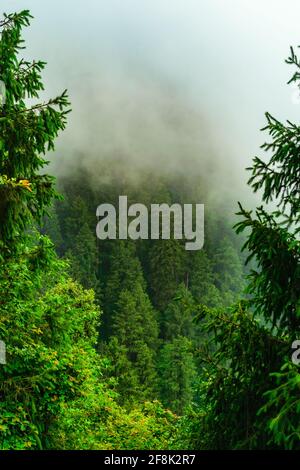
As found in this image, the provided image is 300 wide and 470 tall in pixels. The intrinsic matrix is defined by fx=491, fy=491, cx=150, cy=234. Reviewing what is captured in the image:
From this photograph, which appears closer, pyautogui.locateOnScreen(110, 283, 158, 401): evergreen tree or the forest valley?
the forest valley

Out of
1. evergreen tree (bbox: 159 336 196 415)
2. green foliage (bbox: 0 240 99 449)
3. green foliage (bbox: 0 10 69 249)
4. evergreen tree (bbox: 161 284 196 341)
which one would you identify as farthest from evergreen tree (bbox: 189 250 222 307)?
green foliage (bbox: 0 10 69 249)

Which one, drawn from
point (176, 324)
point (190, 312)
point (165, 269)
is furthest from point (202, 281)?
point (190, 312)

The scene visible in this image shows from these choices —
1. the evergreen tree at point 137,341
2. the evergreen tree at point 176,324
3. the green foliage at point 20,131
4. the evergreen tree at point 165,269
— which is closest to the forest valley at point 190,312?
the green foliage at point 20,131

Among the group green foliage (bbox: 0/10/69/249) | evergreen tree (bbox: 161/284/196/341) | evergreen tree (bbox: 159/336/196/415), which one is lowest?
evergreen tree (bbox: 159/336/196/415)

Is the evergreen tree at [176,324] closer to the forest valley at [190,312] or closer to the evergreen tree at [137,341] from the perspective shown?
the evergreen tree at [137,341]

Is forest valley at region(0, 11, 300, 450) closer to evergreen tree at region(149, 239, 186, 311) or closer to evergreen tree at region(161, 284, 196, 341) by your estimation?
evergreen tree at region(161, 284, 196, 341)

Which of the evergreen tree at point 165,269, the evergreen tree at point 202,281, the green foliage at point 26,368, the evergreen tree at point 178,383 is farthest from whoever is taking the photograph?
the evergreen tree at point 165,269

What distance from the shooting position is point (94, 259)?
10400 cm

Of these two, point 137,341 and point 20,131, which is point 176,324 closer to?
point 137,341

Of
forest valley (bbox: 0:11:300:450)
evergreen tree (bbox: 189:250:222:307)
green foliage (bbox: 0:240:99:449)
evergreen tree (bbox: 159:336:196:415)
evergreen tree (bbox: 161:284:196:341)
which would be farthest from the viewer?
evergreen tree (bbox: 189:250:222:307)

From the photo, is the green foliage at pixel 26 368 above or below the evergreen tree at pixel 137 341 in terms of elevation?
above

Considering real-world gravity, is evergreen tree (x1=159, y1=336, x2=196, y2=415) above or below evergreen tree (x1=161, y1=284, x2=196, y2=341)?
below
